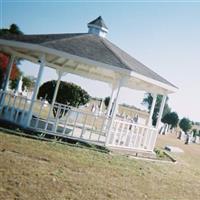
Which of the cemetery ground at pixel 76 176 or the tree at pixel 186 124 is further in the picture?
the tree at pixel 186 124

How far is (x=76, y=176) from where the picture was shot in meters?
8.56

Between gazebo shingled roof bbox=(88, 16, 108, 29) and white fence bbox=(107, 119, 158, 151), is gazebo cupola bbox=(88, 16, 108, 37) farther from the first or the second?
white fence bbox=(107, 119, 158, 151)

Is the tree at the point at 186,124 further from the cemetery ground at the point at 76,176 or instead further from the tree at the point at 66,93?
the cemetery ground at the point at 76,176

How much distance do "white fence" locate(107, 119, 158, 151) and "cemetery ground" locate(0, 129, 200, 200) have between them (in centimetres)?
147

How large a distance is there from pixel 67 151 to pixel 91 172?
93.8 inches

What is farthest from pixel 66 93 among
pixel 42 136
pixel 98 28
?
pixel 42 136

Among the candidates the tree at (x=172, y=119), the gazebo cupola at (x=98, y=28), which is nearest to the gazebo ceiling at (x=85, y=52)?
the gazebo cupola at (x=98, y=28)

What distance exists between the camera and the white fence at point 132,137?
48.2 feet

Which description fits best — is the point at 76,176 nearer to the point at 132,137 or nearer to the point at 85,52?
the point at 85,52

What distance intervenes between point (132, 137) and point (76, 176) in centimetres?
741

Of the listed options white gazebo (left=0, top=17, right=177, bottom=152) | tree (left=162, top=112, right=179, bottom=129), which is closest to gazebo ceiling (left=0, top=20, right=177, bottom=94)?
white gazebo (left=0, top=17, right=177, bottom=152)

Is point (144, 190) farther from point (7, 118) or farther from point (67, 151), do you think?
point (7, 118)

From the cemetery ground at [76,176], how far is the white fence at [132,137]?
1.47 m

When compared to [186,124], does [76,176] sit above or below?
below
